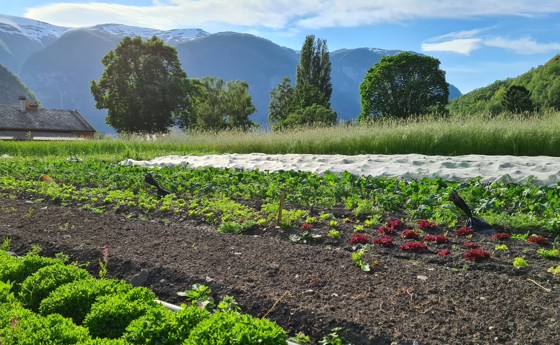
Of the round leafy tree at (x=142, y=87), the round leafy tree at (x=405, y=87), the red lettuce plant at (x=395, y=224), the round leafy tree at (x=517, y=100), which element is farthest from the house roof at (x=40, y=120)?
the red lettuce plant at (x=395, y=224)

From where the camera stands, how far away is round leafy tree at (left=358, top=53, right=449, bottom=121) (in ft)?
117

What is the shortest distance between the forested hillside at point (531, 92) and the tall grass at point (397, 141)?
1768cm

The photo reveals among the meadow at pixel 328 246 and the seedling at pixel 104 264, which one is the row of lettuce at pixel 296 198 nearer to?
the meadow at pixel 328 246

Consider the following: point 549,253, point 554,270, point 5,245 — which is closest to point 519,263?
point 554,270

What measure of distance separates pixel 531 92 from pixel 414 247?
153ft

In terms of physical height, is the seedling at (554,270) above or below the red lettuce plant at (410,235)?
below

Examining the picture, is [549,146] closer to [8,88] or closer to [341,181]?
[341,181]

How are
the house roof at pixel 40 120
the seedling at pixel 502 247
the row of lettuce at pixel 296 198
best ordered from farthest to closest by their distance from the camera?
the house roof at pixel 40 120 < the row of lettuce at pixel 296 198 < the seedling at pixel 502 247

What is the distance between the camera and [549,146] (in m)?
11.2

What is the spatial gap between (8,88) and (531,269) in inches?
5917

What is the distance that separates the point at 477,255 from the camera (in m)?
3.75

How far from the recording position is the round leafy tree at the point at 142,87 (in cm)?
3584

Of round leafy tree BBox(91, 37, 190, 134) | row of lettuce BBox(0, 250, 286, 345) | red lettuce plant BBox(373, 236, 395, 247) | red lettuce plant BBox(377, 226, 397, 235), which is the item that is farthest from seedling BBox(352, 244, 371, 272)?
round leafy tree BBox(91, 37, 190, 134)

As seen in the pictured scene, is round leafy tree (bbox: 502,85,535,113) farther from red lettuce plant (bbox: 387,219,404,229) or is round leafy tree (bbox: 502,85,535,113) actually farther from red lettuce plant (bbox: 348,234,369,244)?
red lettuce plant (bbox: 348,234,369,244)
